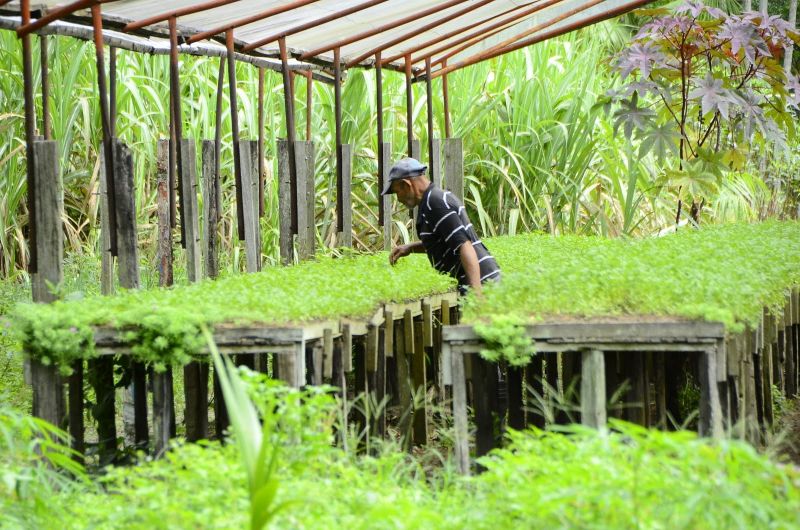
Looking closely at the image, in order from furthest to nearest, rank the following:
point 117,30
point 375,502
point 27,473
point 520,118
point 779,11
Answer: point 779,11 → point 520,118 → point 117,30 → point 27,473 → point 375,502

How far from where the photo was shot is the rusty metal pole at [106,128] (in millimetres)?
6133

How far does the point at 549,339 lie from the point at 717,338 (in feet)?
2.20

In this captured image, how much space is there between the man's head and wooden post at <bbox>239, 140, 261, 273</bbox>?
1.03 metres

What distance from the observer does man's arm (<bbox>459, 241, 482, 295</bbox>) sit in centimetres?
666

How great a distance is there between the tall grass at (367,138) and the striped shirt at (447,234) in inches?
111

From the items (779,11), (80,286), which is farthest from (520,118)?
(779,11)

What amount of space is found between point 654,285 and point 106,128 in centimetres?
301

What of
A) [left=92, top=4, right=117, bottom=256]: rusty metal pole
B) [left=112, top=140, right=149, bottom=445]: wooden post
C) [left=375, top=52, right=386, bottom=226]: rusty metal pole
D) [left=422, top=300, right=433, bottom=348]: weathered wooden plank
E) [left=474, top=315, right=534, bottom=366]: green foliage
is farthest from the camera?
[left=375, top=52, right=386, bottom=226]: rusty metal pole

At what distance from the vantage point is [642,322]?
4.82 m

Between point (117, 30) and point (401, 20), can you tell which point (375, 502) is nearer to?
point (117, 30)

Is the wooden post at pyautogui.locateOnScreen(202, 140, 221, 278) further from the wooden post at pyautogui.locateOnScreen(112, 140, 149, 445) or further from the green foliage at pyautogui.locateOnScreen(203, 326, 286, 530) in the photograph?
the green foliage at pyautogui.locateOnScreen(203, 326, 286, 530)

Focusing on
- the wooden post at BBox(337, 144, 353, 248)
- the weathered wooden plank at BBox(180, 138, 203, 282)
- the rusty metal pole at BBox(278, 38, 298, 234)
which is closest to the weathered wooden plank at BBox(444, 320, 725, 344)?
the weathered wooden plank at BBox(180, 138, 203, 282)

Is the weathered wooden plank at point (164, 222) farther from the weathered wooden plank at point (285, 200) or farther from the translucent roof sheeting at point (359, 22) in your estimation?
the weathered wooden plank at point (285, 200)

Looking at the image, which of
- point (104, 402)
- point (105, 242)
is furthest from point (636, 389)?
point (105, 242)
